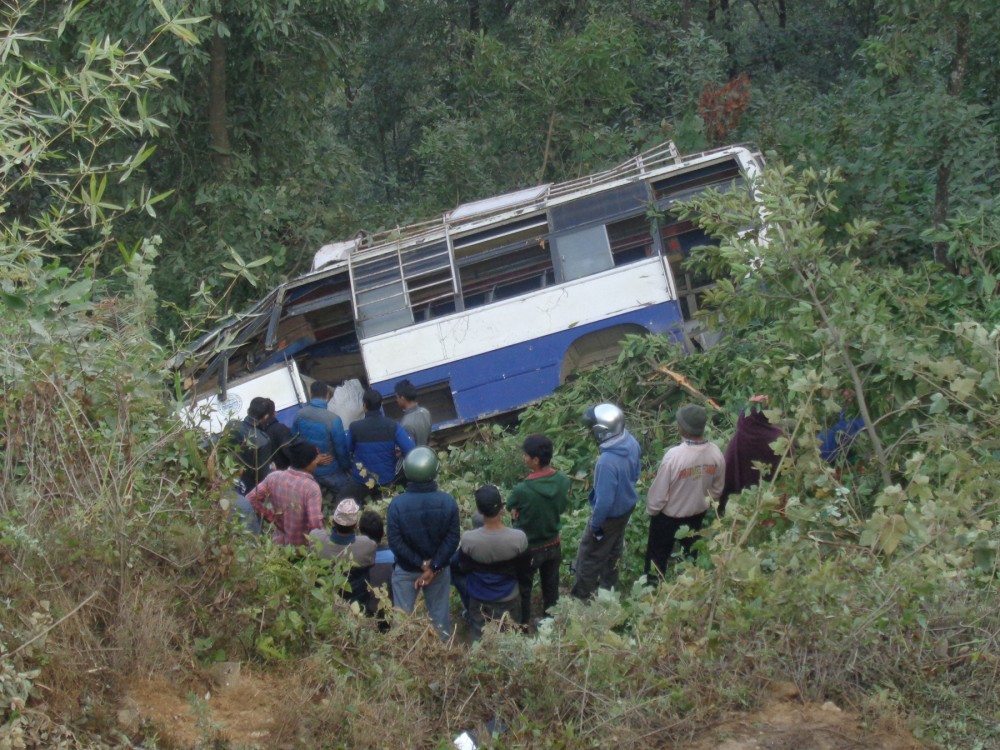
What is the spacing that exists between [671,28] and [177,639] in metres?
15.5

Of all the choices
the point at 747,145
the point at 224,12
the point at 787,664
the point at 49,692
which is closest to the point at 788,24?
the point at 747,145

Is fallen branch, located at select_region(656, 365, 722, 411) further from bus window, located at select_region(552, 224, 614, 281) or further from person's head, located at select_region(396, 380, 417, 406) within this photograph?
person's head, located at select_region(396, 380, 417, 406)

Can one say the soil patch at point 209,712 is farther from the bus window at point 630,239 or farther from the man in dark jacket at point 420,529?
the bus window at point 630,239

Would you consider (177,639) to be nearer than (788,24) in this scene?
Yes

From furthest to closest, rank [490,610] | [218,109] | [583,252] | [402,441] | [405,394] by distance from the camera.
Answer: [218,109] → [583,252] → [405,394] → [402,441] → [490,610]

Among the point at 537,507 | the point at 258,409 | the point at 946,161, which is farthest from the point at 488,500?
the point at 946,161

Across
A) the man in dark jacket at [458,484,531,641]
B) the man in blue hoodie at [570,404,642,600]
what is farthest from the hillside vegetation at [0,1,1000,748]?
the man in dark jacket at [458,484,531,641]

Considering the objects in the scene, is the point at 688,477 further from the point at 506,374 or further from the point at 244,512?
the point at 506,374

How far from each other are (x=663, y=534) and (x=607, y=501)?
576 millimetres

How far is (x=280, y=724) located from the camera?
4.42 metres

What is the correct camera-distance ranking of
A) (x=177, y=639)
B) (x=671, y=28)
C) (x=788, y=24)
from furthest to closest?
1. (x=788, y=24)
2. (x=671, y=28)
3. (x=177, y=639)

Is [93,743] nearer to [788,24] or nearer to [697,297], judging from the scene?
[697,297]

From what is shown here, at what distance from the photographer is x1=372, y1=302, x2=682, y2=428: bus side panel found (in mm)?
11055

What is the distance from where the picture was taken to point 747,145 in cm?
1176
